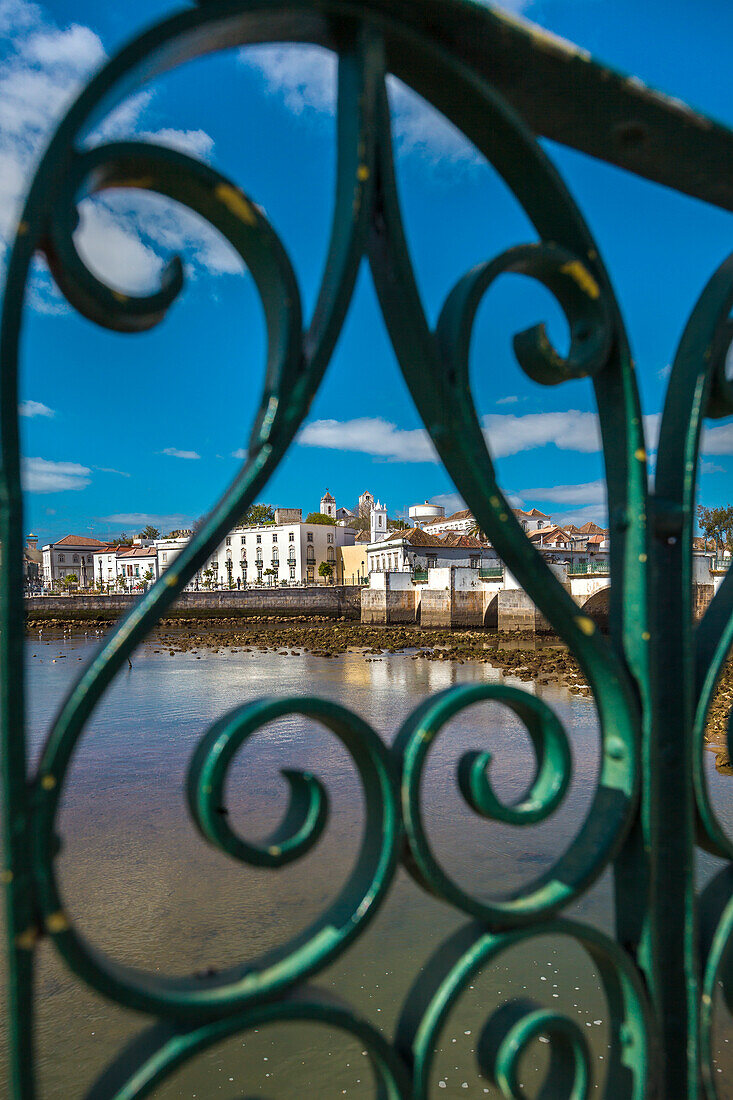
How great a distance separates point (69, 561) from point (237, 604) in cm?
3117

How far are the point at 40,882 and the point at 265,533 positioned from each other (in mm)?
57824

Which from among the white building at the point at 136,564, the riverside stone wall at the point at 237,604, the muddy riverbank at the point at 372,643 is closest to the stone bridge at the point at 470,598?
the muddy riverbank at the point at 372,643

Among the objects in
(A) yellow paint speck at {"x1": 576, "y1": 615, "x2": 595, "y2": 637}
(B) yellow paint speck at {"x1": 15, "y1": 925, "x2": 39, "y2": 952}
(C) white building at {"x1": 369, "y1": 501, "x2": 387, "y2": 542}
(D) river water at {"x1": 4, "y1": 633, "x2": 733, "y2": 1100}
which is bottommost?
(D) river water at {"x1": 4, "y1": 633, "x2": 733, "y2": 1100}

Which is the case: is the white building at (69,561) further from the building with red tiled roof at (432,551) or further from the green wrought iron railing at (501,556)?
the green wrought iron railing at (501,556)

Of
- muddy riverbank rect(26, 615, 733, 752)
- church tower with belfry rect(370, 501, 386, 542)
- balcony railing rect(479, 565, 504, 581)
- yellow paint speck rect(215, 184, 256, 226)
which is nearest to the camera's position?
yellow paint speck rect(215, 184, 256, 226)

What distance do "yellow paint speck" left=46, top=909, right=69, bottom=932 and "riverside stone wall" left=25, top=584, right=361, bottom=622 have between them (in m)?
39.6

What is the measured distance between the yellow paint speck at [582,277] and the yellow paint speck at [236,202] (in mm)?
331

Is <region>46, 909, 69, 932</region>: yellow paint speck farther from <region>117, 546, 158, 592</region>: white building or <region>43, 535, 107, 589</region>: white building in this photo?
<region>43, 535, 107, 589</region>: white building

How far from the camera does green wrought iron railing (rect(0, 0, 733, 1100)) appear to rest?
0.52 metres

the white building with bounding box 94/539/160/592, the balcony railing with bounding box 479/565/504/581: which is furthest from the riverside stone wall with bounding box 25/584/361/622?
the white building with bounding box 94/539/160/592

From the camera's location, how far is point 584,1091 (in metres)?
0.70

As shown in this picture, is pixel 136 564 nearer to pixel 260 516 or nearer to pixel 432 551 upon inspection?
pixel 260 516

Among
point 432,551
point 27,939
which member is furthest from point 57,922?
point 432,551

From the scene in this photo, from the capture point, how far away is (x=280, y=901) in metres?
5.34
